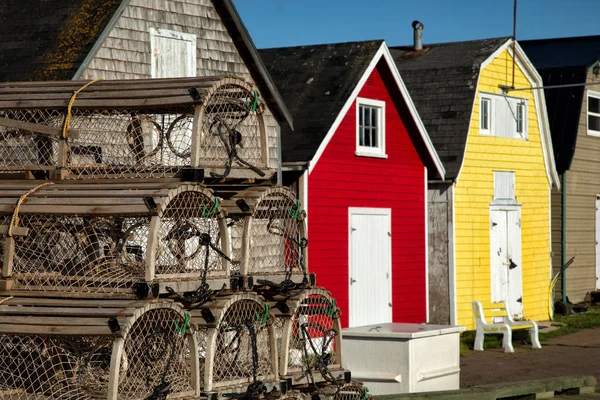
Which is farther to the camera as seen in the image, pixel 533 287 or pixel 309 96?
pixel 533 287

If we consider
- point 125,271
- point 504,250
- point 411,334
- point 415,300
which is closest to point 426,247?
point 415,300

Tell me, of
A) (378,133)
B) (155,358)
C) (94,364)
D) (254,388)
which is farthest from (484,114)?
(155,358)

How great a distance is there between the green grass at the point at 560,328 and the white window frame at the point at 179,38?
6580 millimetres

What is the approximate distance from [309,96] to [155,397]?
38.3ft

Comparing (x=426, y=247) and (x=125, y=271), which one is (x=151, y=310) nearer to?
(x=125, y=271)

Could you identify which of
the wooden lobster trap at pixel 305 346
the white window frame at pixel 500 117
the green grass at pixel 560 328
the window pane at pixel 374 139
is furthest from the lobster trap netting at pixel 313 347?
the white window frame at pixel 500 117

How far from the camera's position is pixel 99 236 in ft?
30.8

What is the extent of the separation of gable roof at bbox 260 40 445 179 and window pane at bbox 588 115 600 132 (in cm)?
690

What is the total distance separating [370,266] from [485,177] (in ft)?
13.4

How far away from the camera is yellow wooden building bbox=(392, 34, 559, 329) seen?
67.9ft

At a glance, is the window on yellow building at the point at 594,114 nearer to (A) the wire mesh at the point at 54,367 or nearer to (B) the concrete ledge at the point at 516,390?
(B) the concrete ledge at the point at 516,390

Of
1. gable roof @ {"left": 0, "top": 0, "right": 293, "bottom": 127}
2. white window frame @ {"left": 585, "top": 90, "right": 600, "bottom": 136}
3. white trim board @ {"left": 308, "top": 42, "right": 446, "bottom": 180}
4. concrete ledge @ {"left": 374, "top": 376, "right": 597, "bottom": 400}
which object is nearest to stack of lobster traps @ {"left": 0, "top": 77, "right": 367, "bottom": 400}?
concrete ledge @ {"left": 374, "top": 376, "right": 597, "bottom": 400}

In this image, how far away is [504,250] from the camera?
867 inches

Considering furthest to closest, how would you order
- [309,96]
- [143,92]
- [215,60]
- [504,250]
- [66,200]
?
[504,250]
[309,96]
[215,60]
[143,92]
[66,200]
